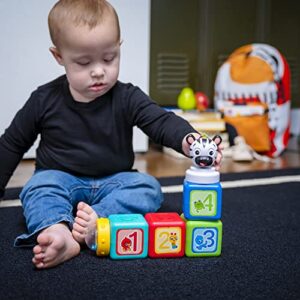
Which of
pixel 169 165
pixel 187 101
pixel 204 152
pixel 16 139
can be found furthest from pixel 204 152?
pixel 187 101

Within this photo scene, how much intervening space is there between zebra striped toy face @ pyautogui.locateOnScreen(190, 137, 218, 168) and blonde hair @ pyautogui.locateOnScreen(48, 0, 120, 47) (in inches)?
10.7

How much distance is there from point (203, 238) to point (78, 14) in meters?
0.43

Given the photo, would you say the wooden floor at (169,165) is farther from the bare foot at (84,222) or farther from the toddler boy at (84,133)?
the bare foot at (84,222)

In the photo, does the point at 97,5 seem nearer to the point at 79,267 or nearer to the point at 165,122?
the point at 165,122

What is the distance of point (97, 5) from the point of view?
0.81 m

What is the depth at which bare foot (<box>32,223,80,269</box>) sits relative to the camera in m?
0.67

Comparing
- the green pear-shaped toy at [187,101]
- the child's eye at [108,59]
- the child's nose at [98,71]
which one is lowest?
the green pear-shaped toy at [187,101]

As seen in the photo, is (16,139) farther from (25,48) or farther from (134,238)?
(25,48)

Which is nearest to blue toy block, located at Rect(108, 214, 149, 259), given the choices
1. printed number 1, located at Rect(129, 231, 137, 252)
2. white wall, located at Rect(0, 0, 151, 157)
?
printed number 1, located at Rect(129, 231, 137, 252)

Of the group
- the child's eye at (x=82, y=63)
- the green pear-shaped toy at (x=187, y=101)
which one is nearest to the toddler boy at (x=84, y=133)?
the child's eye at (x=82, y=63)

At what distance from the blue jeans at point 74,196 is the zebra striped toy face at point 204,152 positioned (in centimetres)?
19

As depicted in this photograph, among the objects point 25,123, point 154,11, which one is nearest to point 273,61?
point 154,11

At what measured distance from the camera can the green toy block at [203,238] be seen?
2.39ft

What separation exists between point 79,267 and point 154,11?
4.64 ft
